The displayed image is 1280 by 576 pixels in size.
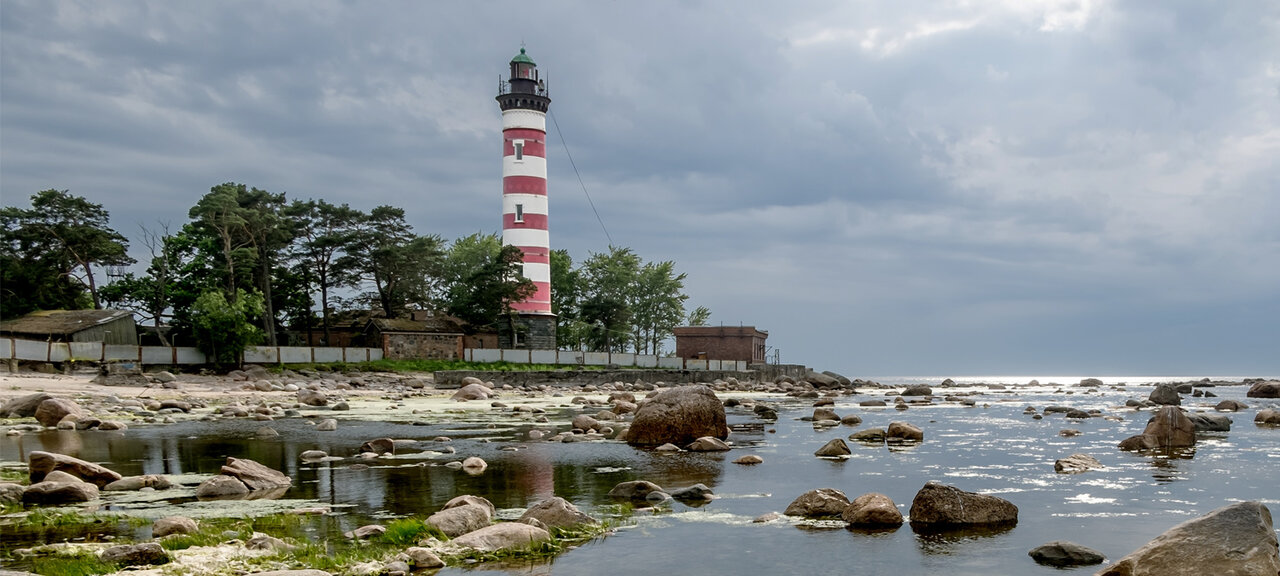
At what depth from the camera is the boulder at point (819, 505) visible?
37.1 ft

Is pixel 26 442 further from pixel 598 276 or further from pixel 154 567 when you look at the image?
pixel 598 276

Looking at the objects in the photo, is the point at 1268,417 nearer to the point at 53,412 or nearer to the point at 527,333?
the point at 53,412

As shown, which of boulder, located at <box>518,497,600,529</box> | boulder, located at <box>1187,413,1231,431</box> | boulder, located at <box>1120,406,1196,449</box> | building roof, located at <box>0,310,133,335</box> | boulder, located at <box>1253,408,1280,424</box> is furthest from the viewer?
building roof, located at <box>0,310,133,335</box>

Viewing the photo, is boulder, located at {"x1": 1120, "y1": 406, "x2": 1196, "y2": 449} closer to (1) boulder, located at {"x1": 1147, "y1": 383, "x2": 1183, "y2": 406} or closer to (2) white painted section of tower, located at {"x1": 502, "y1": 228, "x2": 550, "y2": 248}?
(1) boulder, located at {"x1": 1147, "y1": 383, "x2": 1183, "y2": 406}

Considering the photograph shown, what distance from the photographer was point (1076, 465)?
16562 mm

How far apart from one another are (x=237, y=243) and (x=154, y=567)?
196 feet

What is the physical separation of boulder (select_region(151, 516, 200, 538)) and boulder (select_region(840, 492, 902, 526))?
7011 mm

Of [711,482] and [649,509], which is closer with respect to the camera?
[649,509]

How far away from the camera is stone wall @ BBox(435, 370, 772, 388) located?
54.3 metres

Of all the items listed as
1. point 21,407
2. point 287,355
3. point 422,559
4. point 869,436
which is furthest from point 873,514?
point 287,355

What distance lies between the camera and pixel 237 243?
63094 millimetres

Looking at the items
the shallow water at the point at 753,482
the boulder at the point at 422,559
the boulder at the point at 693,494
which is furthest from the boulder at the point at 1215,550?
the boulder at the point at 422,559

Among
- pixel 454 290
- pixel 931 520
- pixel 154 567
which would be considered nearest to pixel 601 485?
pixel 931 520

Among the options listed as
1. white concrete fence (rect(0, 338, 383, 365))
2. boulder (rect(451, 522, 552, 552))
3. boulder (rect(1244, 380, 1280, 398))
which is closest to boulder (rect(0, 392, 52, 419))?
white concrete fence (rect(0, 338, 383, 365))
